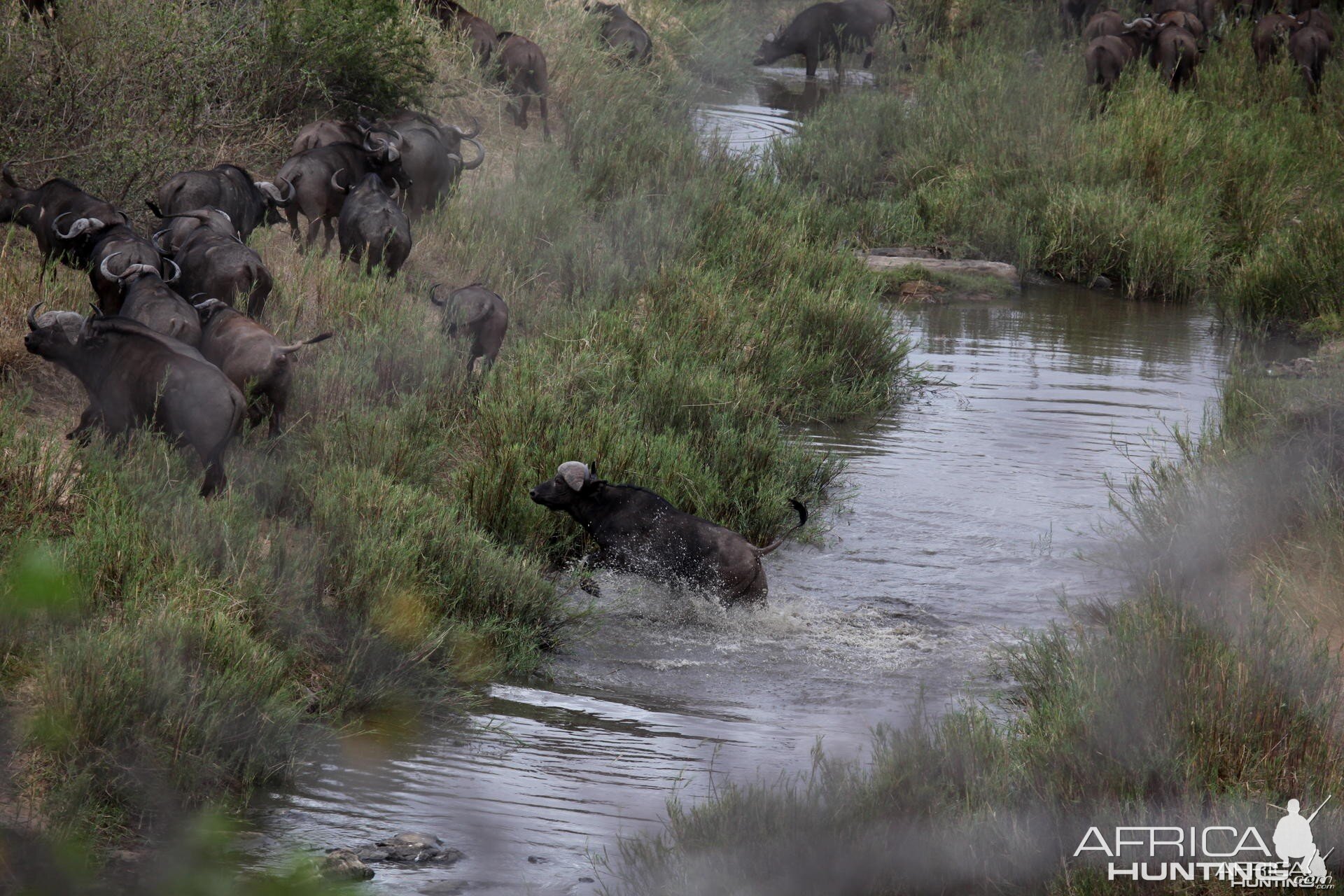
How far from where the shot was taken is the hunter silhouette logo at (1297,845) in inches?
137

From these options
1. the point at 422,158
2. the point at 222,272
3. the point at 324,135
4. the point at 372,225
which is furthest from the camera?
the point at 422,158

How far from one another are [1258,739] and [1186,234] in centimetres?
1084

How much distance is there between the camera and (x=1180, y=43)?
58.4 ft

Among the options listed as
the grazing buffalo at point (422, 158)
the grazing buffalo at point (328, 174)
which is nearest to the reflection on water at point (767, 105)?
the grazing buffalo at point (422, 158)

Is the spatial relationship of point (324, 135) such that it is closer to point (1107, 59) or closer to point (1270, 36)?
point (1107, 59)

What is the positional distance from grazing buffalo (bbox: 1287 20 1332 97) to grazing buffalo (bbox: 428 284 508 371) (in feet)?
46.1

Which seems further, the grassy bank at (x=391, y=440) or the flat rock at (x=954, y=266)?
the flat rock at (x=954, y=266)

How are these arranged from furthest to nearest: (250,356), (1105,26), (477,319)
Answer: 1. (1105,26)
2. (477,319)
3. (250,356)

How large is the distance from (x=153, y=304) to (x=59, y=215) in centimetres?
157

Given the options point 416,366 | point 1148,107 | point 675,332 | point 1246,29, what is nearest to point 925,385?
point 675,332

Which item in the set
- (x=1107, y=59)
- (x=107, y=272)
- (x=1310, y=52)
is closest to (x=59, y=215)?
(x=107, y=272)

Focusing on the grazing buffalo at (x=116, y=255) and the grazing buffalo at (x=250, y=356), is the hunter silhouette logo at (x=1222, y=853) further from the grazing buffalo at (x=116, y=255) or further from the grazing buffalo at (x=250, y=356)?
the grazing buffalo at (x=116, y=255)

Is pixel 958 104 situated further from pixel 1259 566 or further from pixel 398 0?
pixel 1259 566

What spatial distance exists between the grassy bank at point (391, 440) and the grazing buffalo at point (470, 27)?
1.07 ft
